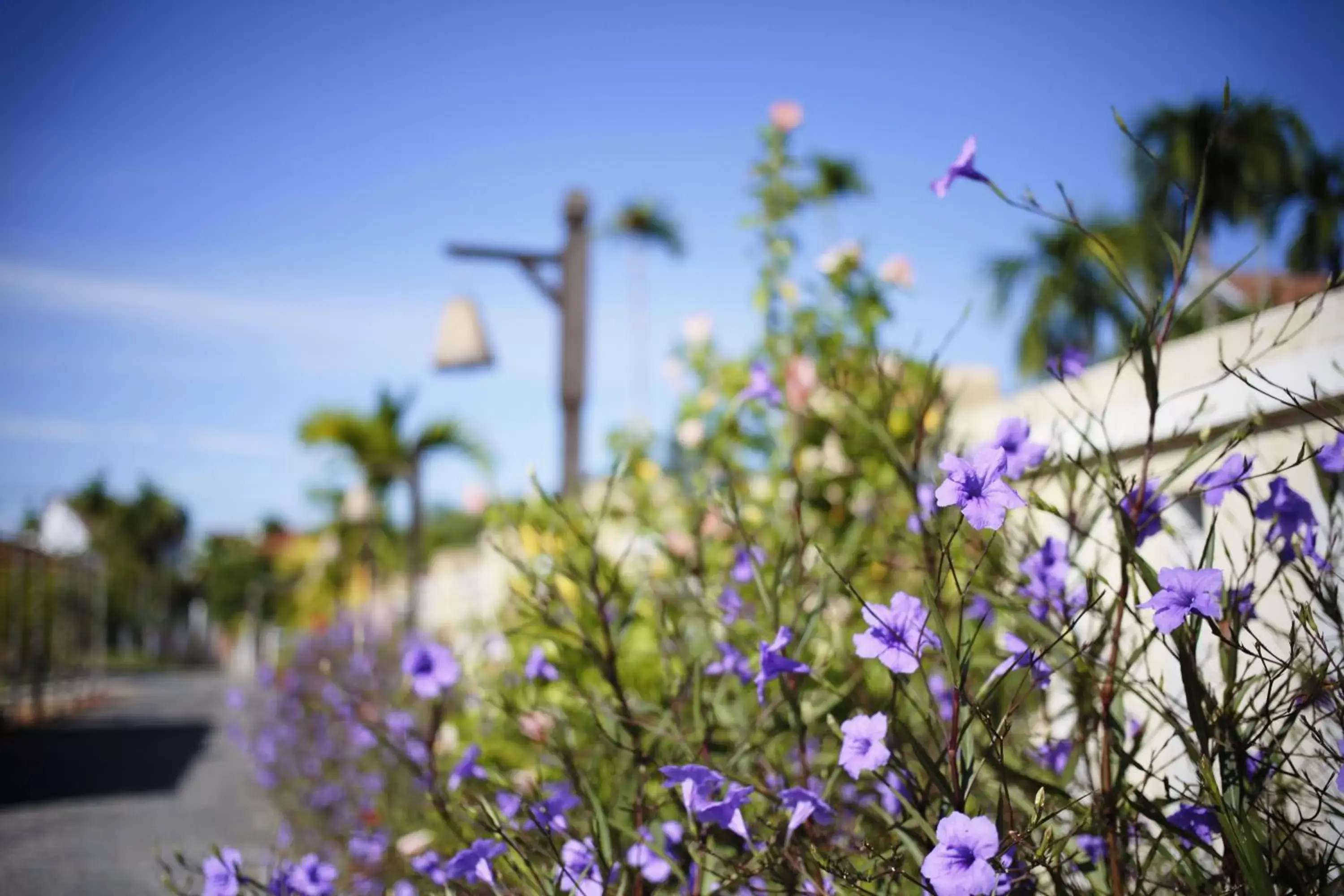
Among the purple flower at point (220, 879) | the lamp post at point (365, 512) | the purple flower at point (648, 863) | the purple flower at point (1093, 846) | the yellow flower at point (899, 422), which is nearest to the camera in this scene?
the purple flower at point (1093, 846)

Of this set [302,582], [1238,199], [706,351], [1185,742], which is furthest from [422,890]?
[1238,199]

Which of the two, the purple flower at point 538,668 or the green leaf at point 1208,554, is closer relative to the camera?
the green leaf at point 1208,554

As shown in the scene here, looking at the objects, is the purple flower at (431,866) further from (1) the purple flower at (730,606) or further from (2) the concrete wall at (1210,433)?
(2) the concrete wall at (1210,433)

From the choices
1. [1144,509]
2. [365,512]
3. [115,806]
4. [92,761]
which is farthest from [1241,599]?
[365,512]

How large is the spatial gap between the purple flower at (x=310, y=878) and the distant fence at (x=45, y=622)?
386 inches

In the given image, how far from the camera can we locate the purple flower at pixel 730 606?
6.02 feet

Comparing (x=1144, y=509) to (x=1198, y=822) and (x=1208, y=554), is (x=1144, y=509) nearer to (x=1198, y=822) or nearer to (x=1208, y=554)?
(x=1208, y=554)

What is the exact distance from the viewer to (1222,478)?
1398 mm

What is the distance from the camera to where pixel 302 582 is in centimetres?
1958

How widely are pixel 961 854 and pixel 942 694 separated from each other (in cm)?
95

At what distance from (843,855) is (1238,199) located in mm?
32286

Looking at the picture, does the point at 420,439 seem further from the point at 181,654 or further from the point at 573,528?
the point at 181,654

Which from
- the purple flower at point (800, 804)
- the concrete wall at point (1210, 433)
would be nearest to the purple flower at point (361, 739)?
the purple flower at point (800, 804)

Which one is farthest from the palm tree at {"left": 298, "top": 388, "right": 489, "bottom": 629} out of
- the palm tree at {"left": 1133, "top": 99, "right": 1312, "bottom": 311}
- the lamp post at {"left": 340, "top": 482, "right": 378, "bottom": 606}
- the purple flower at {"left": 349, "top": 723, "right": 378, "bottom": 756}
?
the palm tree at {"left": 1133, "top": 99, "right": 1312, "bottom": 311}
